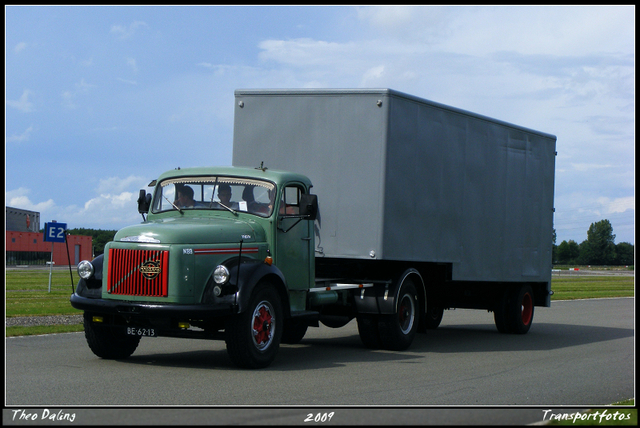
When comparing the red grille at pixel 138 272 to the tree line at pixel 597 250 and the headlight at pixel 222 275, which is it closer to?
the headlight at pixel 222 275

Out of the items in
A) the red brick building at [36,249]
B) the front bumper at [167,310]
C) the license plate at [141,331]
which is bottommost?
the red brick building at [36,249]

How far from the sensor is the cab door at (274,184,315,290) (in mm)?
10852

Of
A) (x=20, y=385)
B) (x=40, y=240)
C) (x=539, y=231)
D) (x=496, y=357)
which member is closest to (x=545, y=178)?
(x=539, y=231)

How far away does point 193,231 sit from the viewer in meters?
9.68

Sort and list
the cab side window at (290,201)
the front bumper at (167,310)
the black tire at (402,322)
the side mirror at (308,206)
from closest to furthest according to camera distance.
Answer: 1. the front bumper at (167,310)
2. the side mirror at (308,206)
3. the cab side window at (290,201)
4. the black tire at (402,322)

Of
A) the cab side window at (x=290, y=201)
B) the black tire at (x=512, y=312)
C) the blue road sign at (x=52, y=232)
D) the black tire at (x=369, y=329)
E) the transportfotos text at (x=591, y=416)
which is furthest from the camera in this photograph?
the blue road sign at (x=52, y=232)

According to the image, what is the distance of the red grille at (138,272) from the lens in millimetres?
9406

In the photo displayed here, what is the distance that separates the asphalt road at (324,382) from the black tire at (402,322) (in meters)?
0.27

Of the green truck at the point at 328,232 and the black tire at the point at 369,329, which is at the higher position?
the green truck at the point at 328,232

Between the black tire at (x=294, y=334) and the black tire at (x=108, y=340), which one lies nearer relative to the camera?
the black tire at (x=108, y=340)

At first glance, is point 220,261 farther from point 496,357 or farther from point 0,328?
point 496,357

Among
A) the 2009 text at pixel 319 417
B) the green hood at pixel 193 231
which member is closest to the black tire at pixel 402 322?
the green hood at pixel 193 231

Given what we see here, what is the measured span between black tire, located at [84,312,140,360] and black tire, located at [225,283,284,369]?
1489 mm

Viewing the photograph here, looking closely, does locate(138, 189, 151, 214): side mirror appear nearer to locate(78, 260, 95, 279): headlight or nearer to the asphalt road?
locate(78, 260, 95, 279): headlight
